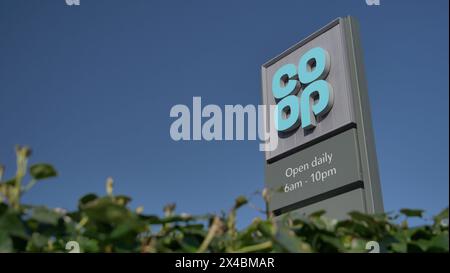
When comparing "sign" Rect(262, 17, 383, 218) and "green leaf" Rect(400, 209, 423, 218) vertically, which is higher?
"sign" Rect(262, 17, 383, 218)

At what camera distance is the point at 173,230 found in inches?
33.8

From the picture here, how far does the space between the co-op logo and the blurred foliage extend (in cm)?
519

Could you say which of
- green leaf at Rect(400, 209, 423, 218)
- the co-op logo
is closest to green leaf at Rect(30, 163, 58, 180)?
green leaf at Rect(400, 209, 423, 218)

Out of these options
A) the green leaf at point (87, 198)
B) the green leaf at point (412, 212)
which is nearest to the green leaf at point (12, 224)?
the green leaf at point (87, 198)

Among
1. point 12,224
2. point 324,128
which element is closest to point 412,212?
point 12,224

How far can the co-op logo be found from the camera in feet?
19.9

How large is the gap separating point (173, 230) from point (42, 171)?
0.87 ft

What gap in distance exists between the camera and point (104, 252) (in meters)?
0.73

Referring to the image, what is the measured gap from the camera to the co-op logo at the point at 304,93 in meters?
6.07

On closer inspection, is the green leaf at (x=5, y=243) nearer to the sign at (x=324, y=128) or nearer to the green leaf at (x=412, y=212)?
the green leaf at (x=412, y=212)

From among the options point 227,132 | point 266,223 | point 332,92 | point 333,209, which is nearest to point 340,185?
point 333,209

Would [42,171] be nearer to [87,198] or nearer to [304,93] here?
[87,198]

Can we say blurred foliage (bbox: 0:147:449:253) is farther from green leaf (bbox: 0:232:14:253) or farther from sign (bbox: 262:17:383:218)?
sign (bbox: 262:17:383:218)
